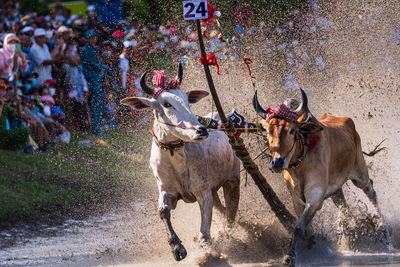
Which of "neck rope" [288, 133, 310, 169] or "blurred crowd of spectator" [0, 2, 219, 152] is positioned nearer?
"neck rope" [288, 133, 310, 169]

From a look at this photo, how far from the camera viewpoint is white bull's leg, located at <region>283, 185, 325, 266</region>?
7.69m

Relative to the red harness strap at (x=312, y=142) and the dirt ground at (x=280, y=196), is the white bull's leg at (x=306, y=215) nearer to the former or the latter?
the red harness strap at (x=312, y=142)

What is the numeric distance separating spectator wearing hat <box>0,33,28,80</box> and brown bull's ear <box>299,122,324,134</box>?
622cm

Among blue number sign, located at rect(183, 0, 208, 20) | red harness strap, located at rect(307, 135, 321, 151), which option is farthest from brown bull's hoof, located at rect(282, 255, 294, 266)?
blue number sign, located at rect(183, 0, 208, 20)

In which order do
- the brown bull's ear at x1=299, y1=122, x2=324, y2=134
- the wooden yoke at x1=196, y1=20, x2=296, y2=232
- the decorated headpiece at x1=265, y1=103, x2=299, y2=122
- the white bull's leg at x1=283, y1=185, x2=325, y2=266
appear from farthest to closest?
1. the wooden yoke at x1=196, y1=20, x2=296, y2=232
2. the brown bull's ear at x1=299, y1=122, x2=324, y2=134
3. the decorated headpiece at x1=265, y1=103, x2=299, y2=122
4. the white bull's leg at x1=283, y1=185, x2=325, y2=266

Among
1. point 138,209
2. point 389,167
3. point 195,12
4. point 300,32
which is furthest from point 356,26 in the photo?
point 195,12

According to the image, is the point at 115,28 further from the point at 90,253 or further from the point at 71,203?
the point at 90,253

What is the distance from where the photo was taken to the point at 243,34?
14453mm

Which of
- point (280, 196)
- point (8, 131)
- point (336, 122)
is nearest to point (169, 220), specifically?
point (280, 196)

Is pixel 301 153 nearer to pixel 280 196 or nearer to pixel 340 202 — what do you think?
pixel 340 202

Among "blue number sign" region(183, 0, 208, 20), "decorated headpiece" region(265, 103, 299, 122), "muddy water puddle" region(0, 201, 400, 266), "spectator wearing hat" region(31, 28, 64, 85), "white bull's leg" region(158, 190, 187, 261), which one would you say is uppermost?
"blue number sign" region(183, 0, 208, 20)

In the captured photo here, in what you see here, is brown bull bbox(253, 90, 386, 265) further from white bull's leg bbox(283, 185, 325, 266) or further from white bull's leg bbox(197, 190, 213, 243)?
white bull's leg bbox(197, 190, 213, 243)

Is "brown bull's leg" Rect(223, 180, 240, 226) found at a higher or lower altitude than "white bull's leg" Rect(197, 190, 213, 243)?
lower

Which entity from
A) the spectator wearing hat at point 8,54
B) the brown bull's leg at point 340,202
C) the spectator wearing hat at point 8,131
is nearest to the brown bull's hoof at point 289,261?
the brown bull's leg at point 340,202
